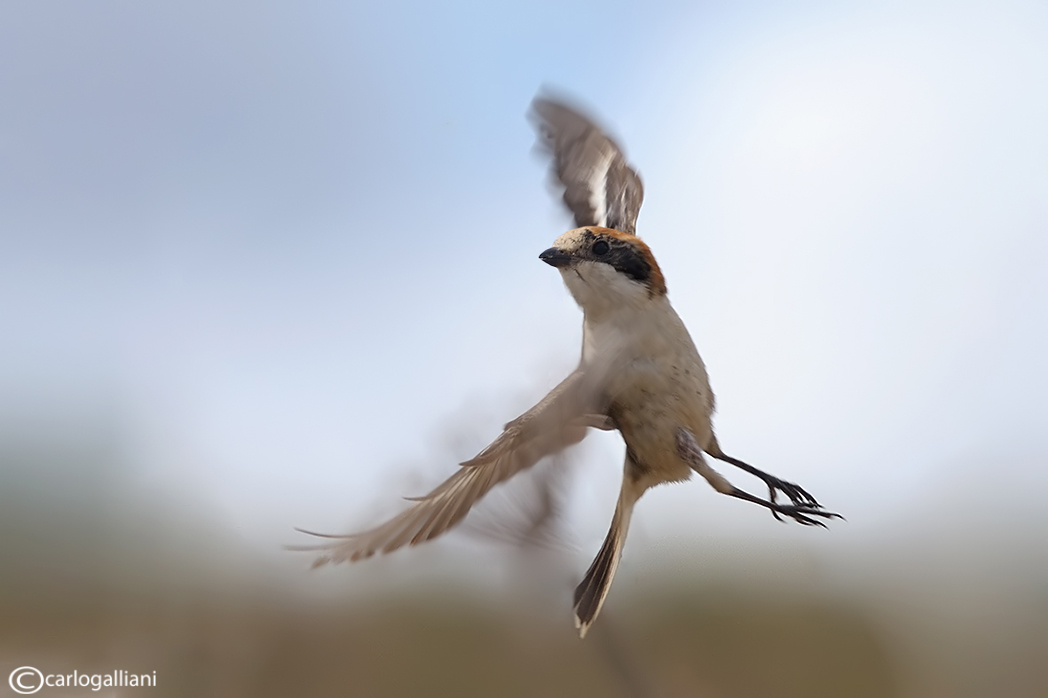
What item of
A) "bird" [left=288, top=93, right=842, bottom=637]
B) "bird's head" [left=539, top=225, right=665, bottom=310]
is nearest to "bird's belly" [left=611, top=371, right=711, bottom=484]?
"bird" [left=288, top=93, right=842, bottom=637]

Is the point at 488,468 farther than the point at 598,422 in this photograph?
No

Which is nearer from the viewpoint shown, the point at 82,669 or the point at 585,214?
the point at 585,214

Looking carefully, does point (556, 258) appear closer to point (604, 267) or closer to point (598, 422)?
point (604, 267)

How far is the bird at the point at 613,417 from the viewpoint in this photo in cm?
91

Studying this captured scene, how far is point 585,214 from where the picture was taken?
1.47 meters

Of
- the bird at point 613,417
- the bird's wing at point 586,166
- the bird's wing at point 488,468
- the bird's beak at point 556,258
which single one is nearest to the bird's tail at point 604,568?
the bird at point 613,417

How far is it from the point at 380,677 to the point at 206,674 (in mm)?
1136

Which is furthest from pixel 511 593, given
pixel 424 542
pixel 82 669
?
pixel 82 669

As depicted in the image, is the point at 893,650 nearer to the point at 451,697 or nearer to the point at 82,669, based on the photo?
the point at 451,697

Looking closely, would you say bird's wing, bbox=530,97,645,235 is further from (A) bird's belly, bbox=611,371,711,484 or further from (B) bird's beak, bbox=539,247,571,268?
(A) bird's belly, bbox=611,371,711,484

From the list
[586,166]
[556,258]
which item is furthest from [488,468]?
[586,166]

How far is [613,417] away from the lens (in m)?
1.07

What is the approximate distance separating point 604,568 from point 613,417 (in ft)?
0.71

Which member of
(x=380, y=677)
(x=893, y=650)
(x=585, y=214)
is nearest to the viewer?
(x=585, y=214)
